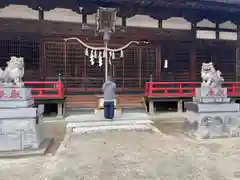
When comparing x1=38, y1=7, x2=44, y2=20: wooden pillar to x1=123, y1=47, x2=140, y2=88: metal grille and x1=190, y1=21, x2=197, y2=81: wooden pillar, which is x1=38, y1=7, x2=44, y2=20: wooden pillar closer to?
x1=123, y1=47, x2=140, y2=88: metal grille

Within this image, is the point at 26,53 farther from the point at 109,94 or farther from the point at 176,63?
the point at 176,63

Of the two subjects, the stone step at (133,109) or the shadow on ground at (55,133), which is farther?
the stone step at (133,109)

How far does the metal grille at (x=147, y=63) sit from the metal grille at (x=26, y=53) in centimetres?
545

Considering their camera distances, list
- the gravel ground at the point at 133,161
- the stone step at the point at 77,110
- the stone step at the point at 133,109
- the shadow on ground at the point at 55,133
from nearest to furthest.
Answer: the gravel ground at the point at 133,161, the shadow on ground at the point at 55,133, the stone step at the point at 77,110, the stone step at the point at 133,109

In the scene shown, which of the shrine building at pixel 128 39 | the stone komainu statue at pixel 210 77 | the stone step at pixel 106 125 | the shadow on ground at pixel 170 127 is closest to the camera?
the stone komainu statue at pixel 210 77

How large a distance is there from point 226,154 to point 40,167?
13.0 ft

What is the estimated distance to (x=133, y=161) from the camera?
4688 millimetres

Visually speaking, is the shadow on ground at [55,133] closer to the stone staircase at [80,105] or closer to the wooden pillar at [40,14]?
the stone staircase at [80,105]

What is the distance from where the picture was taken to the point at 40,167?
4367 millimetres

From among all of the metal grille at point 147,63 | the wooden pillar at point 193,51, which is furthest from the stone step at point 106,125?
the wooden pillar at point 193,51

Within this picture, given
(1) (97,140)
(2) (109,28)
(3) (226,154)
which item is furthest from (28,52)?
(3) (226,154)

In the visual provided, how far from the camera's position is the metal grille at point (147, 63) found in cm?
1251

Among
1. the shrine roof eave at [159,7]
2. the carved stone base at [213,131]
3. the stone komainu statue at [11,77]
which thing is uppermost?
the shrine roof eave at [159,7]

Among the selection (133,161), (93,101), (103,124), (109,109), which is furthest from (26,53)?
(133,161)
